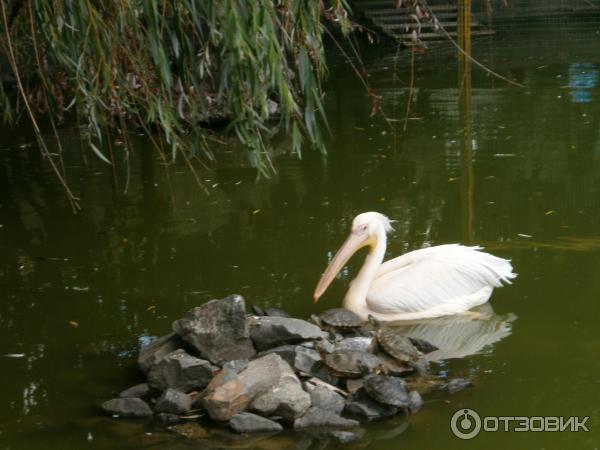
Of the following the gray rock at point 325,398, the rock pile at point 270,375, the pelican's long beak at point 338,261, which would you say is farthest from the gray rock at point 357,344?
the pelican's long beak at point 338,261

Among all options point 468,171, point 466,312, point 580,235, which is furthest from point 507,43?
point 466,312

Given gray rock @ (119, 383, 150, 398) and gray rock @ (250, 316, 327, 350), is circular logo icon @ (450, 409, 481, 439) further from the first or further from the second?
gray rock @ (119, 383, 150, 398)

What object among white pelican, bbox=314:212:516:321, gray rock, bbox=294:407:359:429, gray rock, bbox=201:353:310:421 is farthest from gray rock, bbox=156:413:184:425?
white pelican, bbox=314:212:516:321

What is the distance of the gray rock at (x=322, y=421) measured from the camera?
4.35 metres

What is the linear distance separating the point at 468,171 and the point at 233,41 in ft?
14.4

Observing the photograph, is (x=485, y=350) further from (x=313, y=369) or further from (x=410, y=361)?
(x=313, y=369)

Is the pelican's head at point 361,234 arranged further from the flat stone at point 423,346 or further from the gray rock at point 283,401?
the gray rock at point 283,401

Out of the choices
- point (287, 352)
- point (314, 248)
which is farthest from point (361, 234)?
point (287, 352)

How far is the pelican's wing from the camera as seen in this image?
5777 mm

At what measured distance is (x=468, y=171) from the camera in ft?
27.1

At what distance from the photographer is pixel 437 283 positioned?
5.79 m

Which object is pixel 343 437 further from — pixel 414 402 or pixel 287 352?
pixel 287 352

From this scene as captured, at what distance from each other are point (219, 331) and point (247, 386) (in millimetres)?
449

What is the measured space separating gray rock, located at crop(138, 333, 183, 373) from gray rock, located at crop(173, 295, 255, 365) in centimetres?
8
